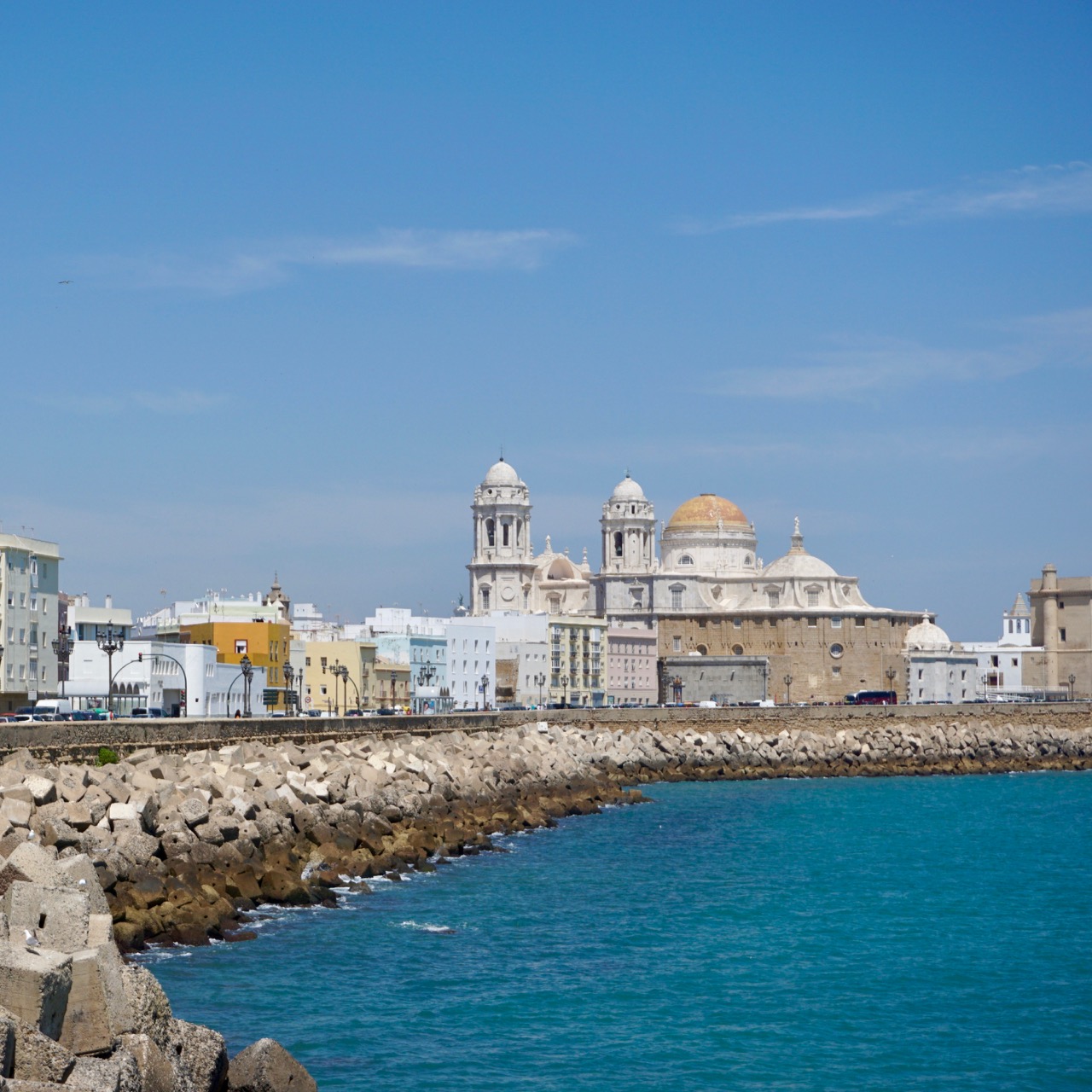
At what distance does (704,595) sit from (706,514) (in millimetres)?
7830

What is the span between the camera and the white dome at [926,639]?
4370 inches

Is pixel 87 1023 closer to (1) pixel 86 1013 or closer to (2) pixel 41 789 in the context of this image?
(1) pixel 86 1013

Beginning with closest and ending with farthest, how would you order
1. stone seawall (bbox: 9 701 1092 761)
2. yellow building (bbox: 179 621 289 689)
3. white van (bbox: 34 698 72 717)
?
stone seawall (bbox: 9 701 1092 761) < white van (bbox: 34 698 72 717) < yellow building (bbox: 179 621 289 689)

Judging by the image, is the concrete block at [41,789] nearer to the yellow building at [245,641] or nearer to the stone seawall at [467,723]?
the stone seawall at [467,723]

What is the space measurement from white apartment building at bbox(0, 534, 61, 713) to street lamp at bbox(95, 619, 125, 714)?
70.0 inches

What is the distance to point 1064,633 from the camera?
115 m

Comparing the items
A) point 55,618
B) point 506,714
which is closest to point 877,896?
point 506,714

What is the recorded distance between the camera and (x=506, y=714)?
61.6m

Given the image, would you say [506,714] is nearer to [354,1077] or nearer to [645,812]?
[645,812]

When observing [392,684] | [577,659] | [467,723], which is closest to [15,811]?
[467,723]

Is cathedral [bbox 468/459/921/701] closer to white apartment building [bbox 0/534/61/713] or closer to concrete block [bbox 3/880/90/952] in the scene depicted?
white apartment building [bbox 0/534/61/713]

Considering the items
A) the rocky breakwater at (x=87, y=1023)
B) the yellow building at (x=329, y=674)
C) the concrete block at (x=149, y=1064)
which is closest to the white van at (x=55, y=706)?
the yellow building at (x=329, y=674)

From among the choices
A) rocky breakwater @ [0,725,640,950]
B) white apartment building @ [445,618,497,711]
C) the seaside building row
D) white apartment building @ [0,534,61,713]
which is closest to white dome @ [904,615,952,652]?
the seaside building row

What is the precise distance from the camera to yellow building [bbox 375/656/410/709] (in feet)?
276
